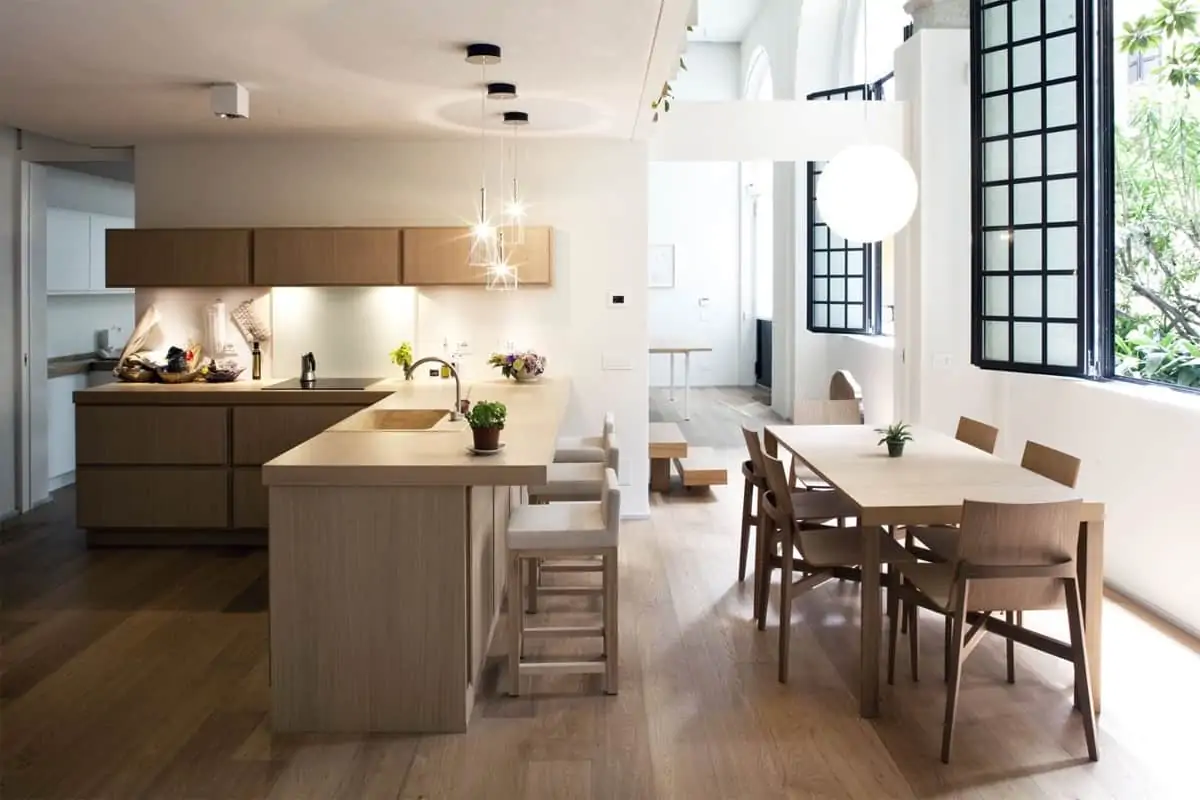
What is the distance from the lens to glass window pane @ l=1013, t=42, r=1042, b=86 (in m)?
5.82

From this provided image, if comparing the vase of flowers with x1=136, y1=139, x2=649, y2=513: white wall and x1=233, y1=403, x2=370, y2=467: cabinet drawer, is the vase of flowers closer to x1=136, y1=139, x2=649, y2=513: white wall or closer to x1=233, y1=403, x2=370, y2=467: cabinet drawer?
x1=136, y1=139, x2=649, y2=513: white wall

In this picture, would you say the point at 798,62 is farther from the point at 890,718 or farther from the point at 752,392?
the point at 890,718

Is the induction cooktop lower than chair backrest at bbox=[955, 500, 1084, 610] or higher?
higher

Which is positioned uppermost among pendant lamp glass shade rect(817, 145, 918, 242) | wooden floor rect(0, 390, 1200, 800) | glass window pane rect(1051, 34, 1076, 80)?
glass window pane rect(1051, 34, 1076, 80)

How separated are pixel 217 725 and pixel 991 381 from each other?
4784 mm

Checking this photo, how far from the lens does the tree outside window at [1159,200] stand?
4.85 metres

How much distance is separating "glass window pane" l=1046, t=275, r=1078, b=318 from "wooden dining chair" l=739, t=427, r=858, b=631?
5.99ft

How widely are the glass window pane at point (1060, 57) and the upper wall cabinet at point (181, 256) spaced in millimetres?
4657

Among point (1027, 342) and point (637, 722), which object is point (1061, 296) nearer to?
point (1027, 342)

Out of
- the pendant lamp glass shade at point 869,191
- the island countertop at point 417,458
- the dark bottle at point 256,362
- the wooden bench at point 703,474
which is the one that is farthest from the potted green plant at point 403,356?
the pendant lamp glass shade at point 869,191

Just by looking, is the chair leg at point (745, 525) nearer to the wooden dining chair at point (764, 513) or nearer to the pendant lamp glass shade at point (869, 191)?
the wooden dining chair at point (764, 513)

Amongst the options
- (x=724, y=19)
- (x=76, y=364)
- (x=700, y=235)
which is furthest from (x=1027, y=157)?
(x=700, y=235)

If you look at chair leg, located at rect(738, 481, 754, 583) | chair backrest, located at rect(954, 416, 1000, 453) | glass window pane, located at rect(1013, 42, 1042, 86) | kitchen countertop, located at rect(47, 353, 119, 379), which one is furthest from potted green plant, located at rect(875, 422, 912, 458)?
kitchen countertop, located at rect(47, 353, 119, 379)

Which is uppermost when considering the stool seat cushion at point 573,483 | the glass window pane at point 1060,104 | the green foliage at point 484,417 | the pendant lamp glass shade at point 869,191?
the glass window pane at point 1060,104
